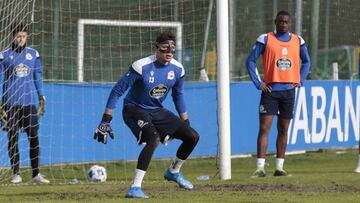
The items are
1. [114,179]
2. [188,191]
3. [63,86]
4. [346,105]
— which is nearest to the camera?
[188,191]

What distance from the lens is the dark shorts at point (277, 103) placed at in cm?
1416

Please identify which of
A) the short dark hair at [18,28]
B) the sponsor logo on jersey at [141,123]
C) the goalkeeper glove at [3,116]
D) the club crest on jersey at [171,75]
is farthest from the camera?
the goalkeeper glove at [3,116]

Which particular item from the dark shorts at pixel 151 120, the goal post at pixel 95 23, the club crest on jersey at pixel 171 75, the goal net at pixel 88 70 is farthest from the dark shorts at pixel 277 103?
the goal post at pixel 95 23

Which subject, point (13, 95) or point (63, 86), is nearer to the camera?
point (13, 95)

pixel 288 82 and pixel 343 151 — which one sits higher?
pixel 288 82

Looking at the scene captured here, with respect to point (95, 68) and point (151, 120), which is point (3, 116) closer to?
point (151, 120)

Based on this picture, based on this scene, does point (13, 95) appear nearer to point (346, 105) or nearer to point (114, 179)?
point (114, 179)

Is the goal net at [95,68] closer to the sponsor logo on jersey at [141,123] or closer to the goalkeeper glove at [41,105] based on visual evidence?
the goalkeeper glove at [41,105]

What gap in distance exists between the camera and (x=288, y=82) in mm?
14242

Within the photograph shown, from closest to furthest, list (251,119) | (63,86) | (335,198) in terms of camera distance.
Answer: (335,198)
(63,86)
(251,119)

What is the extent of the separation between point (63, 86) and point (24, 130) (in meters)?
2.12

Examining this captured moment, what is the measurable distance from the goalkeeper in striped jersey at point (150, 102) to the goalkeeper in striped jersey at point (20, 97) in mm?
2451

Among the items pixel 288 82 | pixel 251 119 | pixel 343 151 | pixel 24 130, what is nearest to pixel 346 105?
pixel 343 151

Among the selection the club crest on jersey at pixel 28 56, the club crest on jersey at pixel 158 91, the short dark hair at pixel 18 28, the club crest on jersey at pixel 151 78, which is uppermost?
the short dark hair at pixel 18 28
